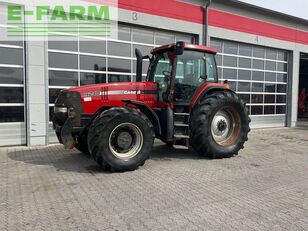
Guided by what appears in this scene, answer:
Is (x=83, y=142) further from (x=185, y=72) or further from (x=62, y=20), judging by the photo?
(x=62, y=20)

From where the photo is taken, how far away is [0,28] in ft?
26.8

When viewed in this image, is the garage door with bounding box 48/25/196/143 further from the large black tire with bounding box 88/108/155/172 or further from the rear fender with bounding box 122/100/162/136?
the large black tire with bounding box 88/108/155/172

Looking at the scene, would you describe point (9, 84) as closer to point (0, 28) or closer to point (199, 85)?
point (0, 28)

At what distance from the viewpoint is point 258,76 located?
1405 centimetres

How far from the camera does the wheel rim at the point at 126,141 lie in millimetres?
5868

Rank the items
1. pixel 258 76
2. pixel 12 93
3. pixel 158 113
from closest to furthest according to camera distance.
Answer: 1. pixel 158 113
2. pixel 12 93
3. pixel 258 76

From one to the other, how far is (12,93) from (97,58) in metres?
2.64

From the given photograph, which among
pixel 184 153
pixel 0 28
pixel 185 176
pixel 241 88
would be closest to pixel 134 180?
pixel 185 176

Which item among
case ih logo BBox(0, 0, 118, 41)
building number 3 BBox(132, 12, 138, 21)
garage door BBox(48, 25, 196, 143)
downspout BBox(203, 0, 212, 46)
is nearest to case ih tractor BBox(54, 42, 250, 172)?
garage door BBox(48, 25, 196, 143)

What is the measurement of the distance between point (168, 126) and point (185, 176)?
1259 millimetres

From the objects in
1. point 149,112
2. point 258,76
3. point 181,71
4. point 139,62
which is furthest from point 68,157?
point 258,76

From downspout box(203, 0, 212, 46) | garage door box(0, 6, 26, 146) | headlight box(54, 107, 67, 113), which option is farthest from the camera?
downspout box(203, 0, 212, 46)

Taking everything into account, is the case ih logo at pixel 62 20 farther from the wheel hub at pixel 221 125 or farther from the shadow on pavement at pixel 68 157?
the wheel hub at pixel 221 125

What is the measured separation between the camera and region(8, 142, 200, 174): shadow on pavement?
20.6 feet
